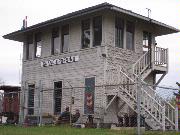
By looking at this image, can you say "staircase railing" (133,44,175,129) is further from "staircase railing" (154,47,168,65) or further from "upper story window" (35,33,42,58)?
"upper story window" (35,33,42,58)

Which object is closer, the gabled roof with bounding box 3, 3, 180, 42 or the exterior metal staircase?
the exterior metal staircase

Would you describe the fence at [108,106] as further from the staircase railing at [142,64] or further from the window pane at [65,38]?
the window pane at [65,38]

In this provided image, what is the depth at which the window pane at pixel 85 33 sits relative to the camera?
22.0 meters

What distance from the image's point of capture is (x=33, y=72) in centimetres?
2573

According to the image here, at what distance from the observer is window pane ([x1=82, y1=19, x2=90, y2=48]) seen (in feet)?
72.3

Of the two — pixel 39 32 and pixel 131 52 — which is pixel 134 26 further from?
pixel 39 32

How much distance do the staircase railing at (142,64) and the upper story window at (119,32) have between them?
4.71 ft

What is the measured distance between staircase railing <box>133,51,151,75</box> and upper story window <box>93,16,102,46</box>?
2.49 metres

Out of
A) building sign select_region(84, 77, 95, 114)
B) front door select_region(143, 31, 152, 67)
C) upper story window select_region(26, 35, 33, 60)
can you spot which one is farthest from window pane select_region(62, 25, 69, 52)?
front door select_region(143, 31, 152, 67)

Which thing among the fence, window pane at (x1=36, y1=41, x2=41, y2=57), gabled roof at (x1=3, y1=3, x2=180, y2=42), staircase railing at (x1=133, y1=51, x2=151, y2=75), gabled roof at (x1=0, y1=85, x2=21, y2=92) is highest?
gabled roof at (x1=3, y1=3, x2=180, y2=42)

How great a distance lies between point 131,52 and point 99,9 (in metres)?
3.78

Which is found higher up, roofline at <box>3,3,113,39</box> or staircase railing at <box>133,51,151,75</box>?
roofline at <box>3,3,113,39</box>

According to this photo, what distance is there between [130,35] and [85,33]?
271 centimetres

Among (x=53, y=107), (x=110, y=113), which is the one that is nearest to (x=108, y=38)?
(x=110, y=113)
